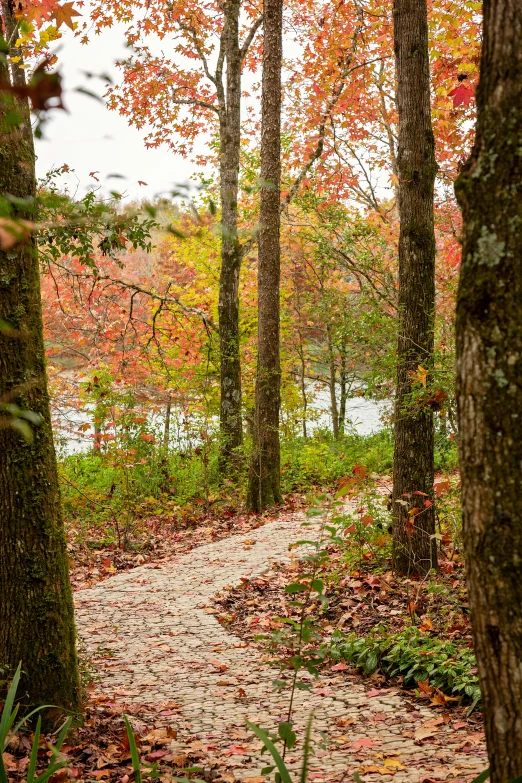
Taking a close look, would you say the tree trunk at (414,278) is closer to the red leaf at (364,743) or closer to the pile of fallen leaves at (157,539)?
the red leaf at (364,743)

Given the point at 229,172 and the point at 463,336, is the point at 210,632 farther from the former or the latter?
the point at 229,172

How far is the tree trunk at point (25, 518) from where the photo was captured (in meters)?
3.62

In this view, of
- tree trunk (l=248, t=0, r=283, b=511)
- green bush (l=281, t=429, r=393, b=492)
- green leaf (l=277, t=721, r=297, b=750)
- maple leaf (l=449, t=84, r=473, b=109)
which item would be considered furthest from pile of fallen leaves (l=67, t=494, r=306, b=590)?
maple leaf (l=449, t=84, r=473, b=109)

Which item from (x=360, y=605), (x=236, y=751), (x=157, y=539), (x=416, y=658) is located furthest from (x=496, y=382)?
(x=157, y=539)

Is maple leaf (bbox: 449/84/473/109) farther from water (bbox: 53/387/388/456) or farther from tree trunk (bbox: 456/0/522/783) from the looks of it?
tree trunk (bbox: 456/0/522/783)

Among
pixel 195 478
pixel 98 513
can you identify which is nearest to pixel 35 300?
pixel 98 513

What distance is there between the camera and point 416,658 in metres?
4.46

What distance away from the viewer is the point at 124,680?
4922mm

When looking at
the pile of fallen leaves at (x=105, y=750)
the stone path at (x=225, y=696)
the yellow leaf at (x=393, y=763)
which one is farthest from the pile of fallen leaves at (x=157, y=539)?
the yellow leaf at (x=393, y=763)

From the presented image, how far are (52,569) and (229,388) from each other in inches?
357

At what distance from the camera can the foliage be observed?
13.4ft

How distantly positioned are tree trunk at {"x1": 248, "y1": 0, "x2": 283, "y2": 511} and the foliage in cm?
569

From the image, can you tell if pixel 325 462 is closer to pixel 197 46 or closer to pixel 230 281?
pixel 230 281

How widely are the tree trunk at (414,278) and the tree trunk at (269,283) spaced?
425cm
